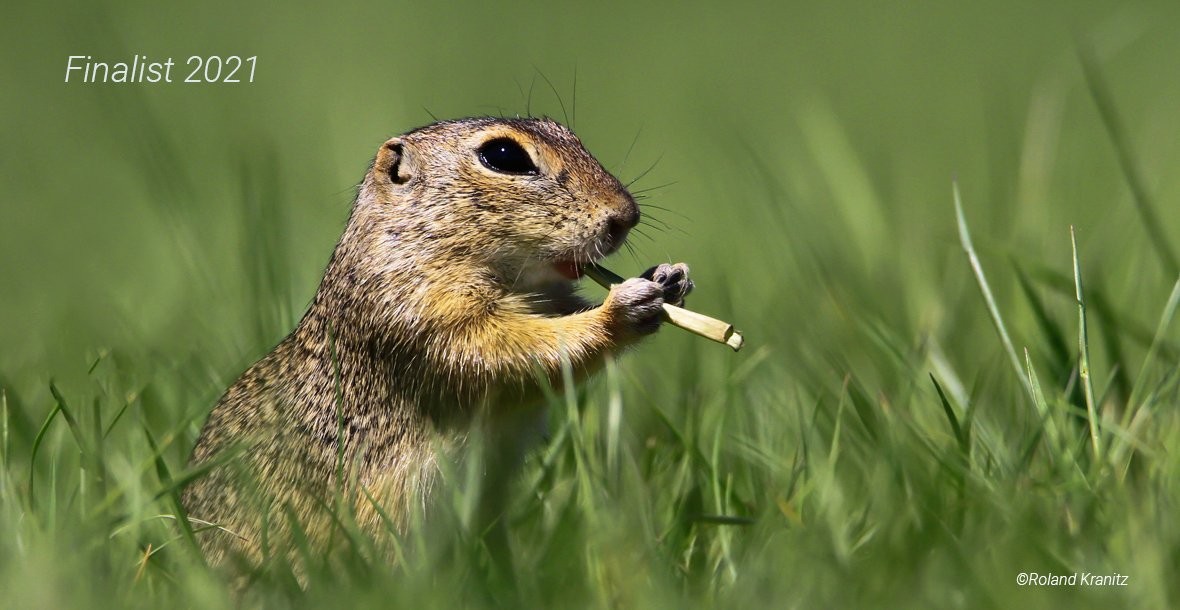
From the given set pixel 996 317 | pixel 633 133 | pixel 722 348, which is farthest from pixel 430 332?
pixel 633 133

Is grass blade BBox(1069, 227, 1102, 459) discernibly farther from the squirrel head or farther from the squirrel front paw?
the squirrel head

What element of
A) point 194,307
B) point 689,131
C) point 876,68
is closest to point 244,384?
point 194,307

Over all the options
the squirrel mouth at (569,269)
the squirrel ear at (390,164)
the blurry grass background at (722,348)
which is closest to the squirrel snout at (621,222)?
the squirrel mouth at (569,269)

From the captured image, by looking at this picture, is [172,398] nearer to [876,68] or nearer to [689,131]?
[689,131]

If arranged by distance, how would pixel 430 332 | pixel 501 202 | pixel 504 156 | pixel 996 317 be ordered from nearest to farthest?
pixel 996 317 → pixel 430 332 → pixel 501 202 → pixel 504 156

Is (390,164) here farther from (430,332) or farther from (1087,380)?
(1087,380)

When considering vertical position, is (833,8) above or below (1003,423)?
above

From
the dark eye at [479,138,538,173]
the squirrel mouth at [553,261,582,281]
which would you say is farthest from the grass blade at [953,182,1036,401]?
Answer: the dark eye at [479,138,538,173]
